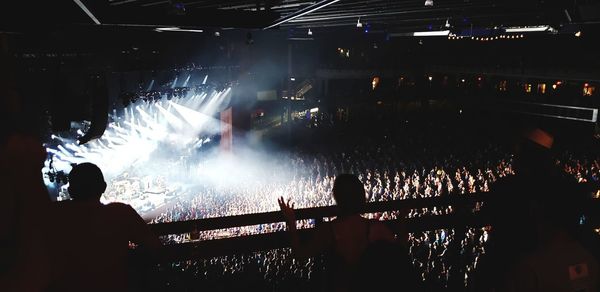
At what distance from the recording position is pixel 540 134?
169 centimetres

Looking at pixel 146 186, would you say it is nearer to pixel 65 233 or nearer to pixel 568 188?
pixel 65 233

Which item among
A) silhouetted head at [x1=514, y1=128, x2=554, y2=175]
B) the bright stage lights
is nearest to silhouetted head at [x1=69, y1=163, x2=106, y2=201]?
silhouetted head at [x1=514, y1=128, x2=554, y2=175]

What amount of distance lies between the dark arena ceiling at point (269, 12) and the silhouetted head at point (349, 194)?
1.40m

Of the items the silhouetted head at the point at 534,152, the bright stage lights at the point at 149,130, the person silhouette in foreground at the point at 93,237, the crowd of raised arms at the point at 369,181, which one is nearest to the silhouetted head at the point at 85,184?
the person silhouette in foreground at the point at 93,237

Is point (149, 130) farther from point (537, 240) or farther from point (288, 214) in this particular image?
point (537, 240)

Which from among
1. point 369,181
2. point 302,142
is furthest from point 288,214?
point 302,142

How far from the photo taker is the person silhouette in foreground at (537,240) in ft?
4.60

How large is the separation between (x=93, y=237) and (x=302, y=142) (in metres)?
17.5

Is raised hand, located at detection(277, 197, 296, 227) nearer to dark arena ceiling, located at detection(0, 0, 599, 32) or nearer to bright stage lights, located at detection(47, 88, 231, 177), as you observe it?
dark arena ceiling, located at detection(0, 0, 599, 32)

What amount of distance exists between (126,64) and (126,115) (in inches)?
161

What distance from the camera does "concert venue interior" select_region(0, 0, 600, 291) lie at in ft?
4.89

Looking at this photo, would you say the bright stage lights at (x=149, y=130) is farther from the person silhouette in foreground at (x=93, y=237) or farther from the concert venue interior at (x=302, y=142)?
the person silhouette in foreground at (x=93, y=237)

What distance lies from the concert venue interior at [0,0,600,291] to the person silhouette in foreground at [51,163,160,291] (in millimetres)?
11

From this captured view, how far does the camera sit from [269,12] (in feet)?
11.0
